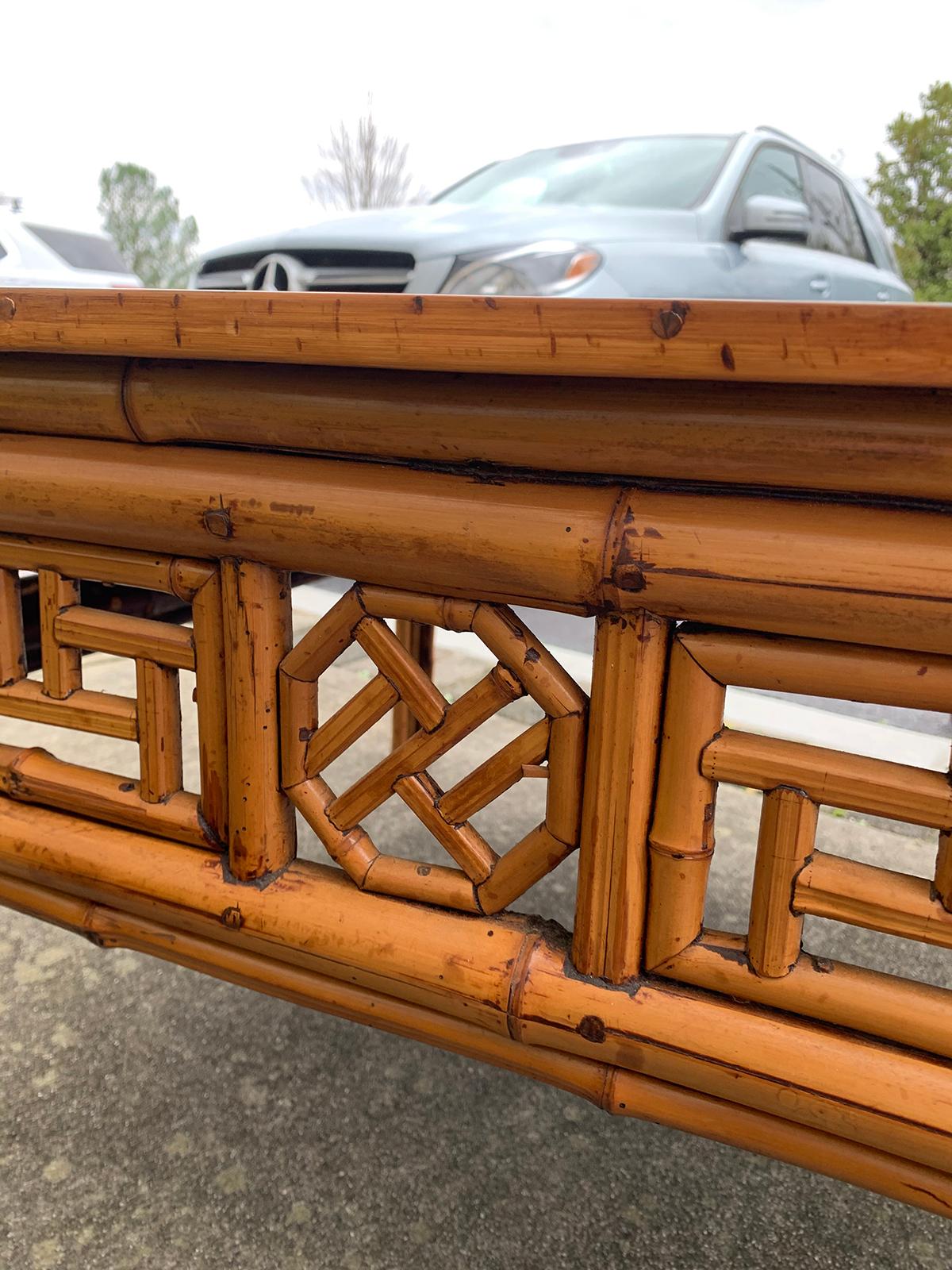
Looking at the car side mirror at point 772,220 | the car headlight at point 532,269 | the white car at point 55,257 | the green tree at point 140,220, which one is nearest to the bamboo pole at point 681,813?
the car headlight at point 532,269

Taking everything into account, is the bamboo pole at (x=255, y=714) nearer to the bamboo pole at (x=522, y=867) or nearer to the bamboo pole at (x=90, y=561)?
the bamboo pole at (x=90, y=561)

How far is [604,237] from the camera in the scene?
2.67 meters

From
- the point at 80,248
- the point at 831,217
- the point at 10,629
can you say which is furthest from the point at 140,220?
the point at 10,629

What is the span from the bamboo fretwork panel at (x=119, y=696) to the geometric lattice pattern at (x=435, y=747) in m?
0.08

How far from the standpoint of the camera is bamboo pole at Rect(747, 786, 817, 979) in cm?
65

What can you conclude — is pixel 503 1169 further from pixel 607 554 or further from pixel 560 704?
pixel 607 554

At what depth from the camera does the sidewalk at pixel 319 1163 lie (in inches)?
34.8

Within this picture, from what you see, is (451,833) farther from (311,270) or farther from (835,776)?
(311,270)

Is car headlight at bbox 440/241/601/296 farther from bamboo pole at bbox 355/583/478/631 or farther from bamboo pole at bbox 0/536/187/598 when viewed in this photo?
bamboo pole at bbox 355/583/478/631

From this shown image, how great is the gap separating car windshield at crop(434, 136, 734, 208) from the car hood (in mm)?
132

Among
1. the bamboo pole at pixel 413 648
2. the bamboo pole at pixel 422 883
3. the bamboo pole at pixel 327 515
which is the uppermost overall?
the bamboo pole at pixel 327 515

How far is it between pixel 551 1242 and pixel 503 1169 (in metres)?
0.10

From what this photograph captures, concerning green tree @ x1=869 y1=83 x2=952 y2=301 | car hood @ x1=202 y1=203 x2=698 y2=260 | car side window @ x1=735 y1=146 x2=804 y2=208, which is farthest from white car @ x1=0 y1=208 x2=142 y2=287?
green tree @ x1=869 y1=83 x2=952 y2=301

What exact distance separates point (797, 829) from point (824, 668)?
0.40 feet
